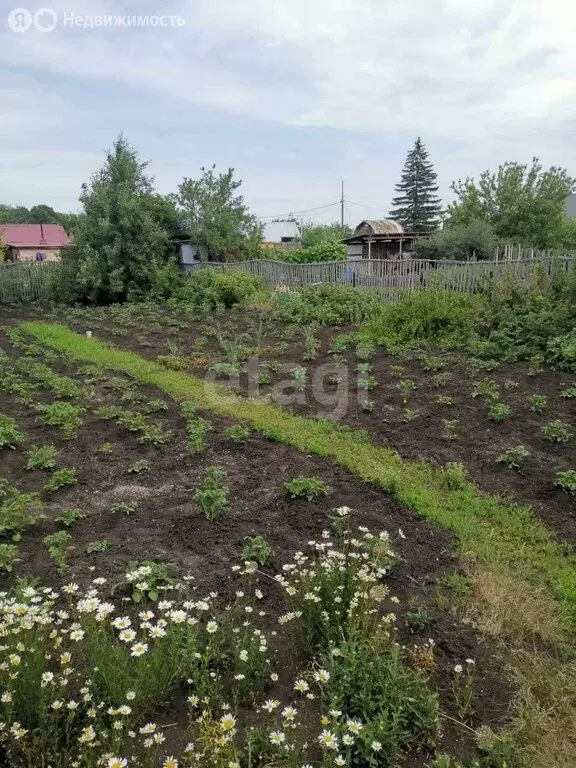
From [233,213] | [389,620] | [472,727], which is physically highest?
[233,213]

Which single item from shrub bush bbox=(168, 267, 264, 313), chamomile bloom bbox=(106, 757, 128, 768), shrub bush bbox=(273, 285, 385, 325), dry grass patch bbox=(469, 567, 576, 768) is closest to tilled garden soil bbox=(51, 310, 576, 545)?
dry grass patch bbox=(469, 567, 576, 768)

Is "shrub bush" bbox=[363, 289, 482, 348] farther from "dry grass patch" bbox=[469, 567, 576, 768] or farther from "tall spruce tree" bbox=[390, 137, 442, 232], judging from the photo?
"tall spruce tree" bbox=[390, 137, 442, 232]

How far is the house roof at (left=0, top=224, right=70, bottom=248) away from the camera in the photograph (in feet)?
167

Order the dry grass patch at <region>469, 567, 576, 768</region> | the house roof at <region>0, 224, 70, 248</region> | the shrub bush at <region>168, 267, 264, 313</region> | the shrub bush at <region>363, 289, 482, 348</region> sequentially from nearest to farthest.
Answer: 1. the dry grass patch at <region>469, 567, 576, 768</region>
2. the shrub bush at <region>363, 289, 482, 348</region>
3. the shrub bush at <region>168, 267, 264, 313</region>
4. the house roof at <region>0, 224, 70, 248</region>

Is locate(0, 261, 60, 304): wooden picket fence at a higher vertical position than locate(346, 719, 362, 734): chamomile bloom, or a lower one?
higher

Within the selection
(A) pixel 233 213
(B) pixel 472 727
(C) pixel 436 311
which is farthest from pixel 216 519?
(A) pixel 233 213

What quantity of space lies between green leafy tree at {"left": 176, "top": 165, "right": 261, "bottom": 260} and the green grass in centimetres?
1425

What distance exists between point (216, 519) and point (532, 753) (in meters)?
2.41

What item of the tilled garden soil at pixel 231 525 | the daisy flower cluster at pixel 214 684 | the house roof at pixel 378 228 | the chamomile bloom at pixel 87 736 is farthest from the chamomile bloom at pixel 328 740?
the house roof at pixel 378 228

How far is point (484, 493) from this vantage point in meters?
4.55

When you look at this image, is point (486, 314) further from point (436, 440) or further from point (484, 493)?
point (484, 493)

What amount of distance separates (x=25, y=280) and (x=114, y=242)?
14.7ft

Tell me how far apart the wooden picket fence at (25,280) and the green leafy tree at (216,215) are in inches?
204

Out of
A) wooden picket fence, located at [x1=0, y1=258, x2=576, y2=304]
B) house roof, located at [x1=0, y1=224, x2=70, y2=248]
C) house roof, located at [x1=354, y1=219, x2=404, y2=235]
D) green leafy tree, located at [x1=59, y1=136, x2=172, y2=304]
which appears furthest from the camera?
house roof, located at [x1=0, y1=224, x2=70, y2=248]
